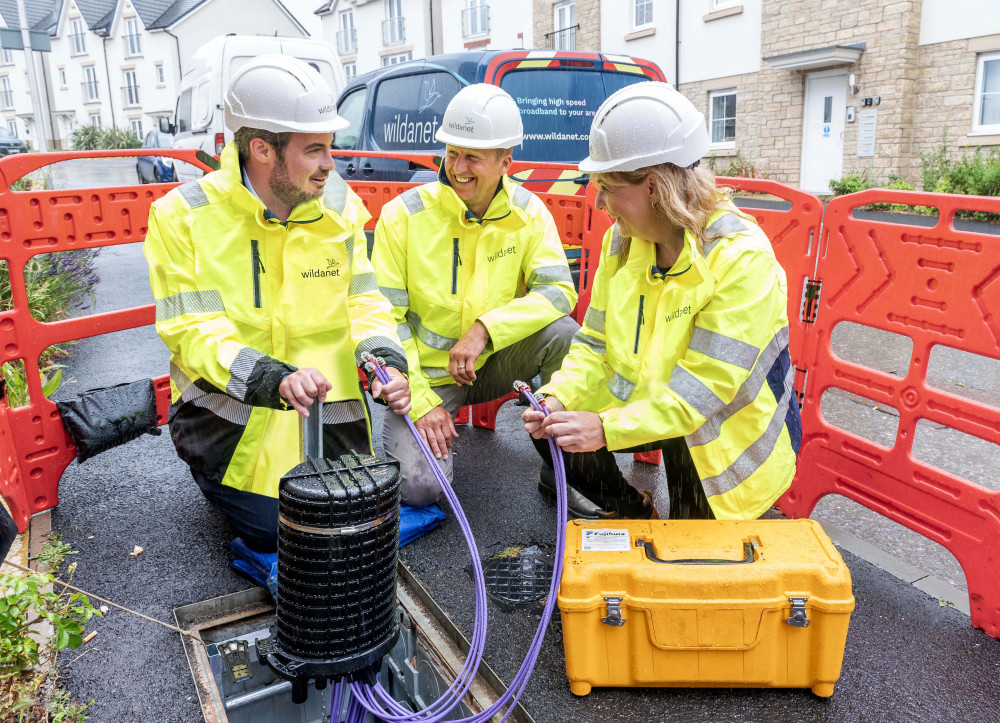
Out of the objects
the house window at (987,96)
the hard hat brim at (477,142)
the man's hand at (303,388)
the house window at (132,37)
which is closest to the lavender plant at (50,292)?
the man's hand at (303,388)

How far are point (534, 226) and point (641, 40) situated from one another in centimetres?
1998

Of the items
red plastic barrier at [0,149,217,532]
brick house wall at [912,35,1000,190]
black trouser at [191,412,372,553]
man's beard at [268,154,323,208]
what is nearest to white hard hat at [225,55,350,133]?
man's beard at [268,154,323,208]

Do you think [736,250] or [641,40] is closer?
[736,250]

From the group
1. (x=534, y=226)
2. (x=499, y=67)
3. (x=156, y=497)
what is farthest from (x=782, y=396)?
(x=499, y=67)

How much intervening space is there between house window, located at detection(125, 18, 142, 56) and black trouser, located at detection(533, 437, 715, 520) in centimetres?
5547

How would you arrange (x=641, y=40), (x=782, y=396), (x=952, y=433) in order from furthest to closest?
(x=641, y=40)
(x=952, y=433)
(x=782, y=396)

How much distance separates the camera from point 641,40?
70.8 feet

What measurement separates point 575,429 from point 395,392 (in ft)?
2.04

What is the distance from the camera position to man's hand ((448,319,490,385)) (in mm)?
3465

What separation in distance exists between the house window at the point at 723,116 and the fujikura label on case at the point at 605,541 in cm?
1893

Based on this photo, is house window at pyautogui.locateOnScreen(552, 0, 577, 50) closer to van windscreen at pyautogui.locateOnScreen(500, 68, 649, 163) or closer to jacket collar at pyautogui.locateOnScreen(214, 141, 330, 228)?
van windscreen at pyautogui.locateOnScreen(500, 68, 649, 163)

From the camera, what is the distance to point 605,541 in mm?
2385

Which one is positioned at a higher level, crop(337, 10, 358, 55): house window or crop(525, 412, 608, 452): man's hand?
Answer: crop(337, 10, 358, 55): house window

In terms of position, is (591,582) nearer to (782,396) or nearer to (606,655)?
(606,655)
